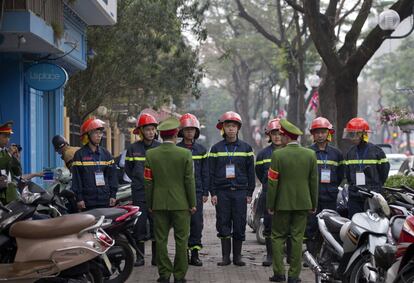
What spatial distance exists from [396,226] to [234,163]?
3.93 metres

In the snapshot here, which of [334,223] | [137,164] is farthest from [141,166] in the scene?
[334,223]

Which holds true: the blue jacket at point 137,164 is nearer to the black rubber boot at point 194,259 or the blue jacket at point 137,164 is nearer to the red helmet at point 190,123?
the red helmet at point 190,123

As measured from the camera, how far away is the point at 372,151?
10.6 metres

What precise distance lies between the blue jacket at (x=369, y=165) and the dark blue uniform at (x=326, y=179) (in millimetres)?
200

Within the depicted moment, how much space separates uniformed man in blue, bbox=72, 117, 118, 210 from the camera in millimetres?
10258

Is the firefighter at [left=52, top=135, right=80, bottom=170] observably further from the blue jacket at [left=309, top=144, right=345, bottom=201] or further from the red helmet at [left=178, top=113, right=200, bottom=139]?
the blue jacket at [left=309, top=144, right=345, bottom=201]

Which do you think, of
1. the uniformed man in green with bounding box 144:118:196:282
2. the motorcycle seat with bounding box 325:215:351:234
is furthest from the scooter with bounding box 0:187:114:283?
the motorcycle seat with bounding box 325:215:351:234

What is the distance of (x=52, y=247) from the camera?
7.23 metres

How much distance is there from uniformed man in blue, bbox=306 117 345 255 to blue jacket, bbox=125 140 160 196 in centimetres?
213

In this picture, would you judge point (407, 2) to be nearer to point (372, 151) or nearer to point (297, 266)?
point (372, 151)

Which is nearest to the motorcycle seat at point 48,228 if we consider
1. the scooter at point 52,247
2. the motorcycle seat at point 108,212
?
the scooter at point 52,247

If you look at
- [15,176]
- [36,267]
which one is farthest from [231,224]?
[36,267]

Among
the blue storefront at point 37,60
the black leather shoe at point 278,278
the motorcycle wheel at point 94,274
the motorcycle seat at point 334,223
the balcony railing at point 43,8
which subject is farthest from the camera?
the blue storefront at point 37,60

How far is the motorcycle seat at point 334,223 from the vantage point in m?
8.57
